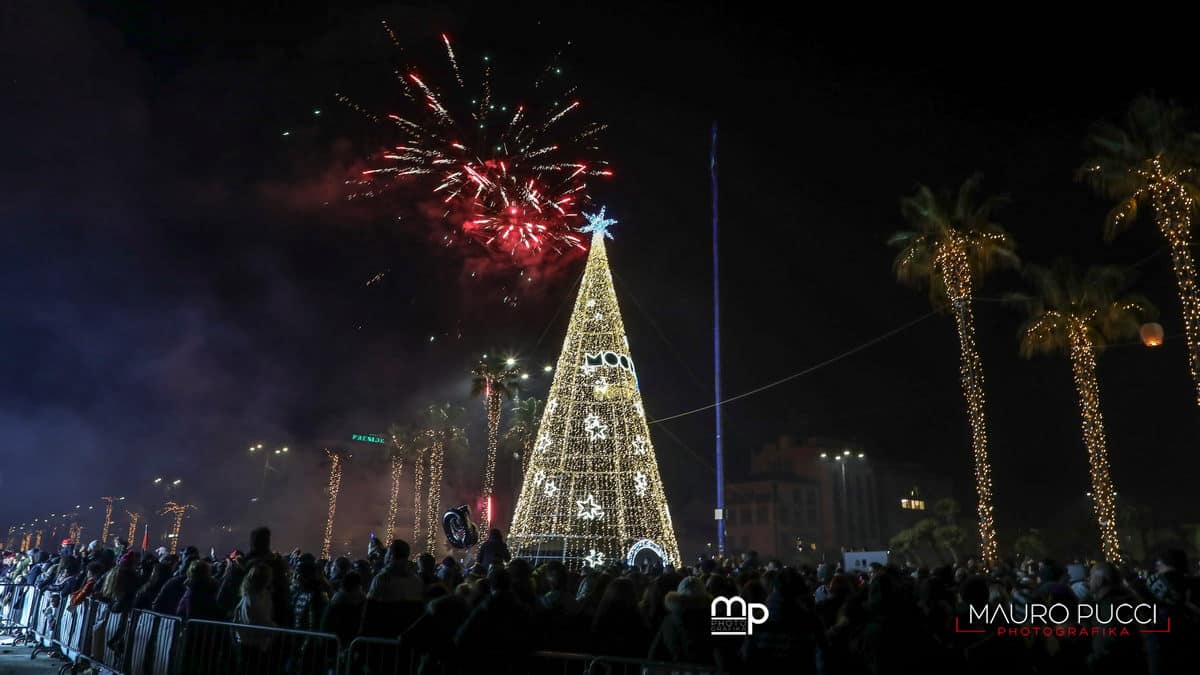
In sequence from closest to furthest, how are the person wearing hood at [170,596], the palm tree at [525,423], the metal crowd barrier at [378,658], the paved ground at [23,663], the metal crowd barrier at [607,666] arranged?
the metal crowd barrier at [607,666] → the metal crowd barrier at [378,658] → the person wearing hood at [170,596] → the paved ground at [23,663] → the palm tree at [525,423]

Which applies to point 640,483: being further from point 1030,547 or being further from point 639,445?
point 1030,547

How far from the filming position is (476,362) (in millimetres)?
44250

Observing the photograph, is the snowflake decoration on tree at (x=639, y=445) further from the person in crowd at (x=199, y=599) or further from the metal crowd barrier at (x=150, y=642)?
the person in crowd at (x=199, y=599)

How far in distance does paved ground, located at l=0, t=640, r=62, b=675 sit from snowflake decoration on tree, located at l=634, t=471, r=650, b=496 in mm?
17482

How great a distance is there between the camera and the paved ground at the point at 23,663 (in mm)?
12102

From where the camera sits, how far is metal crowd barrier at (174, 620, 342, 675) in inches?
322

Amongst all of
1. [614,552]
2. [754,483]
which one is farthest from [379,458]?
[614,552]

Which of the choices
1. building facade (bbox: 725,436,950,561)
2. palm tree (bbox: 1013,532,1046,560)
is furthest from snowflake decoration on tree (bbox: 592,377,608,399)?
building facade (bbox: 725,436,950,561)

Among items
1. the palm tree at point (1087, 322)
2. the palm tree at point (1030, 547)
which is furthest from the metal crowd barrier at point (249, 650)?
the palm tree at point (1030, 547)

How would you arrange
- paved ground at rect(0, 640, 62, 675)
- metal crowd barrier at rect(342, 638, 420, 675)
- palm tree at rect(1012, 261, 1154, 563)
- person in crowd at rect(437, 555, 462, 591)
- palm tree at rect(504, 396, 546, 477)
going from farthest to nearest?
palm tree at rect(504, 396, 546, 477)
palm tree at rect(1012, 261, 1154, 563)
paved ground at rect(0, 640, 62, 675)
person in crowd at rect(437, 555, 462, 591)
metal crowd barrier at rect(342, 638, 420, 675)

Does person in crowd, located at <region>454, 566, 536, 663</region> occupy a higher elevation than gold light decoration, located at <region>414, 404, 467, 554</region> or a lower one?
lower

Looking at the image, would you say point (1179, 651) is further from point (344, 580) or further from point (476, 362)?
point (476, 362)

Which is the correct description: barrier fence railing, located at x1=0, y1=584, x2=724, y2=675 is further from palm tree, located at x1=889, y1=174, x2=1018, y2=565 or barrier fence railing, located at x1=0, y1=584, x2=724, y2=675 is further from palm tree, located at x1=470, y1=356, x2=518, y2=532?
palm tree, located at x1=470, y1=356, x2=518, y2=532

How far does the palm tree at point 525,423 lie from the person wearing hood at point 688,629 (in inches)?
1673
